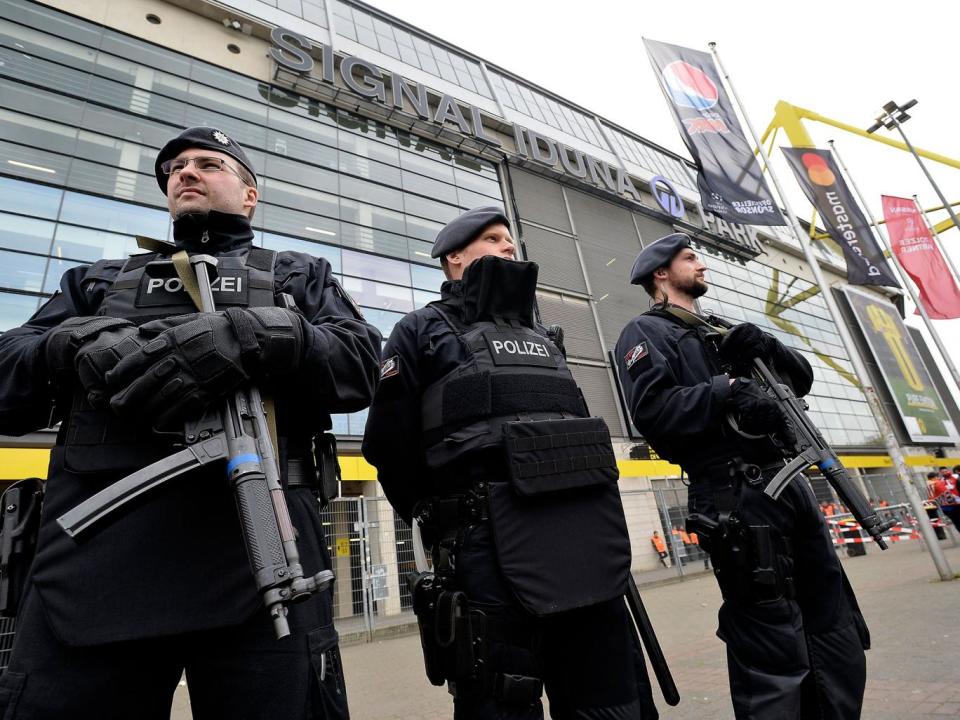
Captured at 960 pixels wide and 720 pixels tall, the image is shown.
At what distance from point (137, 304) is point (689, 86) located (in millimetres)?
10014

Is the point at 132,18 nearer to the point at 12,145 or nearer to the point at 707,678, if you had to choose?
the point at 12,145

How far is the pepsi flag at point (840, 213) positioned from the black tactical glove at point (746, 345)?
8.24m

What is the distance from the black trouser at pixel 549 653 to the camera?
4.59ft

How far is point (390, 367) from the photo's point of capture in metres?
1.83

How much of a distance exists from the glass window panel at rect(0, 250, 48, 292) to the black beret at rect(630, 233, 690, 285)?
1125 cm

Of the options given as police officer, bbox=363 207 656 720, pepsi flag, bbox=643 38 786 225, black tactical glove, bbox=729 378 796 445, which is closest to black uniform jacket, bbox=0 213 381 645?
police officer, bbox=363 207 656 720

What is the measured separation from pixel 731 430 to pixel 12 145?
14190 millimetres

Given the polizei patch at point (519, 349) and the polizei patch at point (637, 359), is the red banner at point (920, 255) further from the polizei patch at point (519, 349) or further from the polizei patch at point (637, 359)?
the polizei patch at point (519, 349)

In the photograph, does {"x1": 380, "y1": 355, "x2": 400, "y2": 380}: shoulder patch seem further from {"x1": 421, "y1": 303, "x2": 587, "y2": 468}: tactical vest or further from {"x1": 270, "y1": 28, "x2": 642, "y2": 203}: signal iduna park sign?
{"x1": 270, "y1": 28, "x2": 642, "y2": 203}: signal iduna park sign

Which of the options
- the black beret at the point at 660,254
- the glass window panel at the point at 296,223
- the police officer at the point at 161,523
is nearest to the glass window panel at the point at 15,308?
the glass window panel at the point at 296,223

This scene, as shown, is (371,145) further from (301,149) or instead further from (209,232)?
(209,232)

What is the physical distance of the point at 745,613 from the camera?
1.92m

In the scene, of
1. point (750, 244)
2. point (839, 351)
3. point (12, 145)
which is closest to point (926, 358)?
point (839, 351)

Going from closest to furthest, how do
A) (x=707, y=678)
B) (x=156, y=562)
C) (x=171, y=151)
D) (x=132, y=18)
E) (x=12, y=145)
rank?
(x=156, y=562)
(x=171, y=151)
(x=707, y=678)
(x=12, y=145)
(x=132, y=18)
